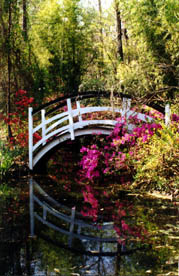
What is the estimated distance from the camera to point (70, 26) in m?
15.4

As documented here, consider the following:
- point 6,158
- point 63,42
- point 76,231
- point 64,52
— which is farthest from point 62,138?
point 63,42

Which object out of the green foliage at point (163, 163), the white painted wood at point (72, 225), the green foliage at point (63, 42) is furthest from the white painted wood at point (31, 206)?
the green foliage at point (63, 42)

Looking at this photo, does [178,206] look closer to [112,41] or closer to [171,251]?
[171,251]

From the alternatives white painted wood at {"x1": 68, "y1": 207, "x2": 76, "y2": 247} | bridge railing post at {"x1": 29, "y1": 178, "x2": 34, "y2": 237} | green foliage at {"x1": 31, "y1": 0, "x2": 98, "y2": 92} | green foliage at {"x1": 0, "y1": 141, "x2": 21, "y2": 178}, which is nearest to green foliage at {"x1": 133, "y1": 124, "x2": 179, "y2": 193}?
white painted wood at {"x1": 68, "y1": 207, "x2": 76, "y2": 247}

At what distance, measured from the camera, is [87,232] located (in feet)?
17.2

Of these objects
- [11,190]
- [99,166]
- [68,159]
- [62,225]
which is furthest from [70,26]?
[62,225]

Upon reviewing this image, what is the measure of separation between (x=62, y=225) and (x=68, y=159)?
296 inches

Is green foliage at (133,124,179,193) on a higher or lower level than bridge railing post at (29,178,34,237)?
higher

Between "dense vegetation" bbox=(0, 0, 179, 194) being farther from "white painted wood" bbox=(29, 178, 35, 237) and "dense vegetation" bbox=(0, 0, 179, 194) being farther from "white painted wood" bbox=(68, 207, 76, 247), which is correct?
"white painted wood" bbox=(68, 207, 76, 247)

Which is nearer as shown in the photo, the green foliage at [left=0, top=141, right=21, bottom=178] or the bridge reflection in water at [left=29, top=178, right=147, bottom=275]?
the bridge reflection in water at [left=29, top=178, right=147, bottom=275]

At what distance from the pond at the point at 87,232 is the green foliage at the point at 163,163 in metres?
0.35

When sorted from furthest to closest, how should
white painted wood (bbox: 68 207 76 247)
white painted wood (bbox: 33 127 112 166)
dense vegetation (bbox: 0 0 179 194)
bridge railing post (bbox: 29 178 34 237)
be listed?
dense vegetation (bbox: 0 0 179 194) → white painted wood (bbox: 33 127 112 166) → bridge railing post (bbox: 29 178 34 237) → white painted wood (bbox: 68 207 76 247)

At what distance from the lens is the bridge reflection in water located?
176 inches

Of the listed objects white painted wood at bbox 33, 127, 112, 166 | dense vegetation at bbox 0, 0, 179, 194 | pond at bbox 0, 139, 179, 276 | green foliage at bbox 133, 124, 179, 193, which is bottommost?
pond at bbox 0, 139, 179, 276
